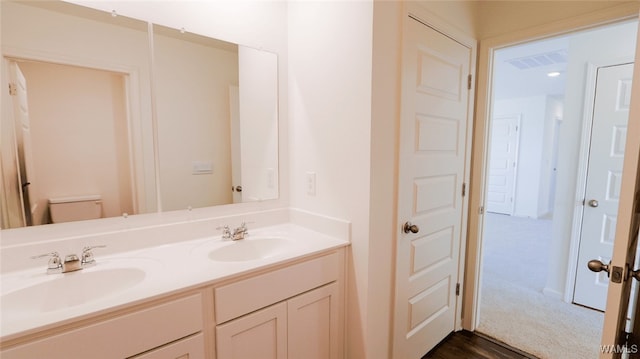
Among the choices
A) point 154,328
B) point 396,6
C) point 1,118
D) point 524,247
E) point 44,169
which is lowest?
point 524,247

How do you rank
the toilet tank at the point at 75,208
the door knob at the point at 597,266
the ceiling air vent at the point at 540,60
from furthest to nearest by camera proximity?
the ceiling air vent at the point at 540,60 < the toilet tank at the point at 75,208 < the door knob at the point at 597,266

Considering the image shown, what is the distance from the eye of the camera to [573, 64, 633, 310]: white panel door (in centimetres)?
224

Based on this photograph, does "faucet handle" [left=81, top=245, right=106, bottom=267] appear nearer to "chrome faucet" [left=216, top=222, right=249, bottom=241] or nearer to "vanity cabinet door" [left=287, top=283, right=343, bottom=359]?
"chrome faucet" [left=216, top=222, right=249, bottom=241]

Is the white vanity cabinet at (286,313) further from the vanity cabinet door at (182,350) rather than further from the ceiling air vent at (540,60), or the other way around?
the ceiling air vent at (540,60)

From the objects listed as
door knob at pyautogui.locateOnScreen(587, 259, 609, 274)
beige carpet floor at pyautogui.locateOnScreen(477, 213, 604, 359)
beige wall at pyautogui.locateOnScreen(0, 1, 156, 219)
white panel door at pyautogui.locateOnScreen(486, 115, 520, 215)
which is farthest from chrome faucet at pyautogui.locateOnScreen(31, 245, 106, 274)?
white panel door at pyautogui.locateOnScreen(486, 115, 520, 215)

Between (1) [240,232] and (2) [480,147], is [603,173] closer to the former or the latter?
(2) [480,147]

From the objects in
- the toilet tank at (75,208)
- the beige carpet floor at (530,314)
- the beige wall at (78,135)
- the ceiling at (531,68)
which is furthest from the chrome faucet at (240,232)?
the ceiling at (531,68)

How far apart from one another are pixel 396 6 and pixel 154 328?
68.1 inches

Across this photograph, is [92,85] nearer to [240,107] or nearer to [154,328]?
[240,107]

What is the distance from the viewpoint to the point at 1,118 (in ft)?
3.70

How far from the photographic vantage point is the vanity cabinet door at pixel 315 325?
1.36 m

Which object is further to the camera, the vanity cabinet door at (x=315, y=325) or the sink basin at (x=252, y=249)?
the sink basin at (x=252, y=249)

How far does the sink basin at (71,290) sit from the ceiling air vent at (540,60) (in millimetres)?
4387

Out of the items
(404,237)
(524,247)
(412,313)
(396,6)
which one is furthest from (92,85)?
(524,247)
